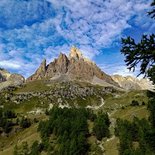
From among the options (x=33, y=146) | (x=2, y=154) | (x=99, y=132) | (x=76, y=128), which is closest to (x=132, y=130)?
(x=99, y=132)

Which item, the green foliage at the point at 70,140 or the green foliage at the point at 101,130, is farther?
the green foliage at the point at 101,130

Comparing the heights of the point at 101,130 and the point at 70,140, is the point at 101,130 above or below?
above

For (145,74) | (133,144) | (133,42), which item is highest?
(133,42)

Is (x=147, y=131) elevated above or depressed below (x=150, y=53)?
below

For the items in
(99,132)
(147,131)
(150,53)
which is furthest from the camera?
(99,132)

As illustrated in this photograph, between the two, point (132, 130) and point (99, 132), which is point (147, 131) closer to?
point (132, 130)

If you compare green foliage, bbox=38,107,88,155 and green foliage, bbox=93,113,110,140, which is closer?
green foliage, bbox=38,107,88,155

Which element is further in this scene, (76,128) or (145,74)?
(76,128)

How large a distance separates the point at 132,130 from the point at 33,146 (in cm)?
5602

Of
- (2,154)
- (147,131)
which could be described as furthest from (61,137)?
(147,131)

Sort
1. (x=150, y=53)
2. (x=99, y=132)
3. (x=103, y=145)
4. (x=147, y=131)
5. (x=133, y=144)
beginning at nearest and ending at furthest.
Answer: (x=150, y=53) < (x=147, y=131) < (x=133, y=144) < (x=103, y=145) < (x=99, y=132)

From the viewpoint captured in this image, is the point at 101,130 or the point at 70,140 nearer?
the point at 70,140

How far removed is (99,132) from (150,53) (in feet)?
548

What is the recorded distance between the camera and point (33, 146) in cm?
18225
